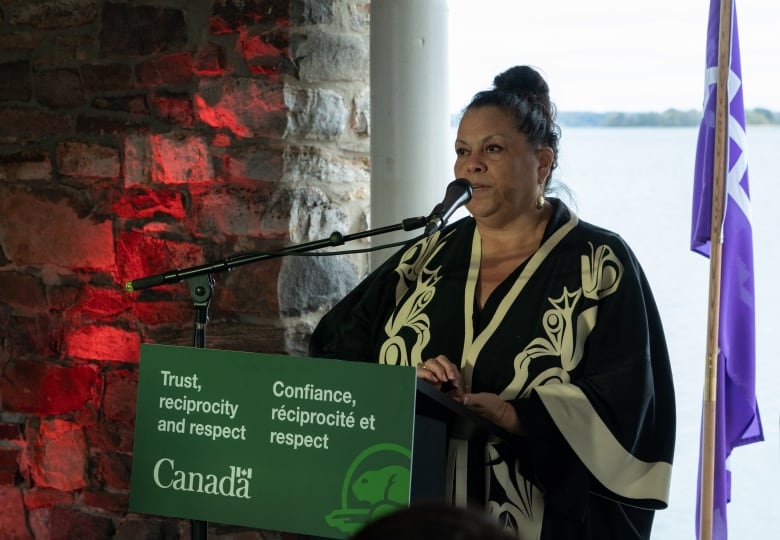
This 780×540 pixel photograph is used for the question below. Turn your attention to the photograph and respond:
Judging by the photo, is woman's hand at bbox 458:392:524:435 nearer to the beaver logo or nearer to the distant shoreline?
the beaver logo

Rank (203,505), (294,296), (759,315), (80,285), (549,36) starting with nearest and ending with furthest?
(203,505)
(294,296)
(80,285)
(549,36)
(759,315)

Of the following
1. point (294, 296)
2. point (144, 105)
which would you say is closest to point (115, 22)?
point (144, 105)

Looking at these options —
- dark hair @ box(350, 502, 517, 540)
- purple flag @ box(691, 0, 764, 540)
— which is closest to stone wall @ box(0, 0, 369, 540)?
purple flag @ box(691, 0, 764, 540)

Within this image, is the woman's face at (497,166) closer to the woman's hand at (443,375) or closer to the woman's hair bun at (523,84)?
the woman's hair bun at (523,84)

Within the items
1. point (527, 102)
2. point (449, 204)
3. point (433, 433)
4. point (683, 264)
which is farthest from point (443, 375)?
point (683, 264)

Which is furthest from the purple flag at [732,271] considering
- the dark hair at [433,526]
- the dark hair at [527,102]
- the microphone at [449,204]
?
the dark hair at [433,526]

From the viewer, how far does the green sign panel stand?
1807 millimetres

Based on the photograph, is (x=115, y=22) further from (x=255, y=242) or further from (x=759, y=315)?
Result: (x=759, y=315)

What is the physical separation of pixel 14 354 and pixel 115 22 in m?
1.07

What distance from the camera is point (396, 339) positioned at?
8.34ft

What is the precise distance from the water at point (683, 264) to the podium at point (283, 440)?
8.03 feet

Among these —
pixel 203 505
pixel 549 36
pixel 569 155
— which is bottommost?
pixel 203 505

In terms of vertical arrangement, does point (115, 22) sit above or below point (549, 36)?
below

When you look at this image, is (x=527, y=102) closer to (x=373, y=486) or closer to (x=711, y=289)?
(x=711, y=289)
